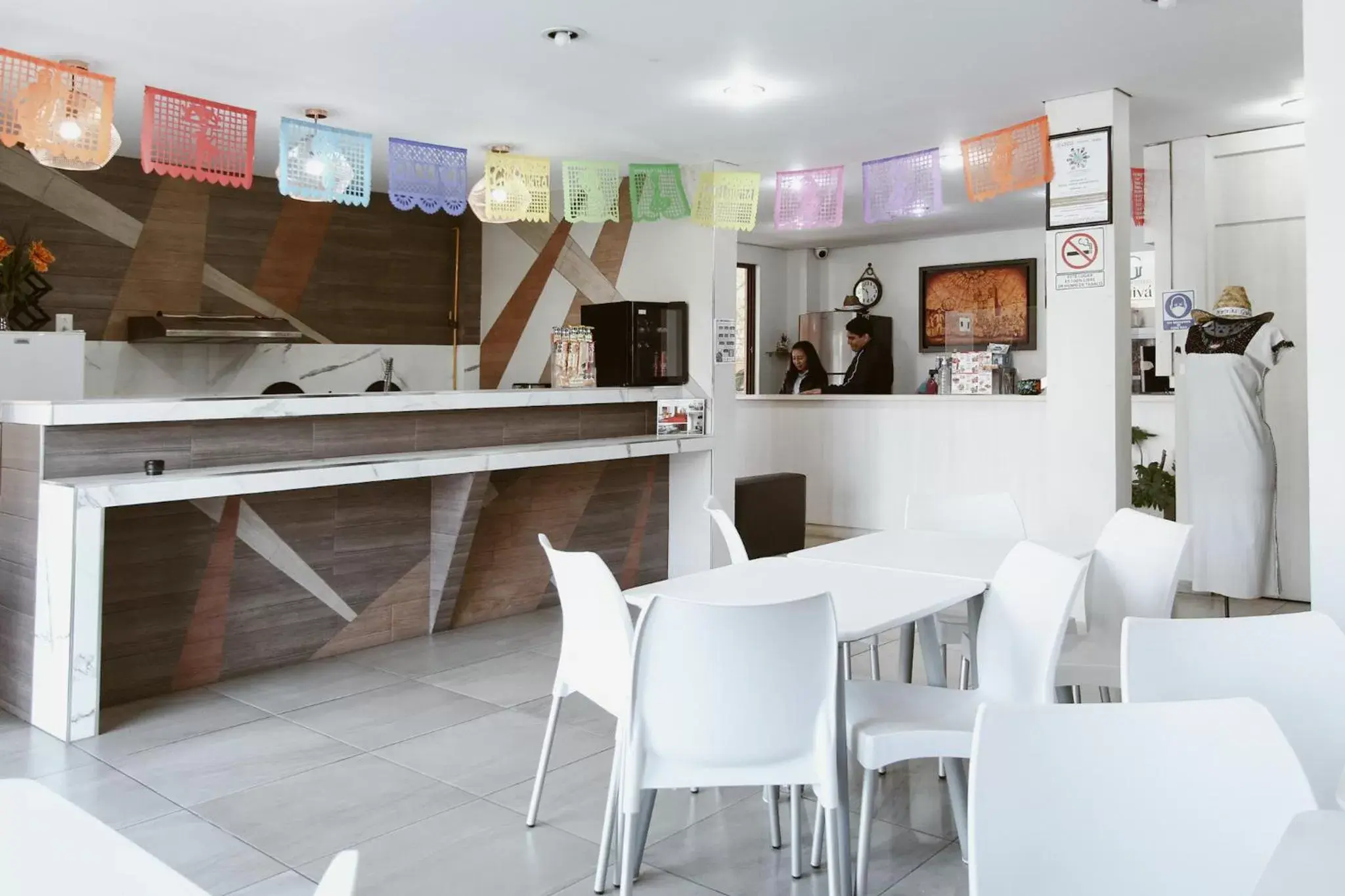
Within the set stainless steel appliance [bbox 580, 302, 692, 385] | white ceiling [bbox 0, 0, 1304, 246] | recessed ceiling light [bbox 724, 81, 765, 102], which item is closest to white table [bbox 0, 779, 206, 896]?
white ceiling [bbox 0, 0, 1304, 246]

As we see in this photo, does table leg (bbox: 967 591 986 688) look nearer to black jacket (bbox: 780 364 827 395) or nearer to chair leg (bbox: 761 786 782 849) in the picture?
chair leg (bbox: 761 786 782 849)

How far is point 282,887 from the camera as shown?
8.13 ft

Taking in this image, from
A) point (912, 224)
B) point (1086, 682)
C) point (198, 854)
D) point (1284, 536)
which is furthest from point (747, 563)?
point (912, 224)

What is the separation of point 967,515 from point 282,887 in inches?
107

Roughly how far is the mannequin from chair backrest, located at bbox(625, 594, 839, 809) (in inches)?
138

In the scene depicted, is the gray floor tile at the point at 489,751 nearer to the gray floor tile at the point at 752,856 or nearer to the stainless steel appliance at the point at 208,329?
the gray floor tile at the point at 752,856

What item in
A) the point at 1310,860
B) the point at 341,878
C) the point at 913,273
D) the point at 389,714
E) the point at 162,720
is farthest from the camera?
the point at 913,273

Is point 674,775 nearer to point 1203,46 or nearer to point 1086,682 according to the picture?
point 1086,682

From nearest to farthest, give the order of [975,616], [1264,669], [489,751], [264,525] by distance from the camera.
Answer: [1264,669] < [975,616] < [489,751] < [264,525]

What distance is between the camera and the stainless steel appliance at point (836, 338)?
1020 cm

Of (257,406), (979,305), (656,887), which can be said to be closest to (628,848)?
(656,887)

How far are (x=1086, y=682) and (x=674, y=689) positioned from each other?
1325mm

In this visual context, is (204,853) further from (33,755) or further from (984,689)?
(984,689)

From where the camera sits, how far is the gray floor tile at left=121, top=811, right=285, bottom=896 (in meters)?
2.52
